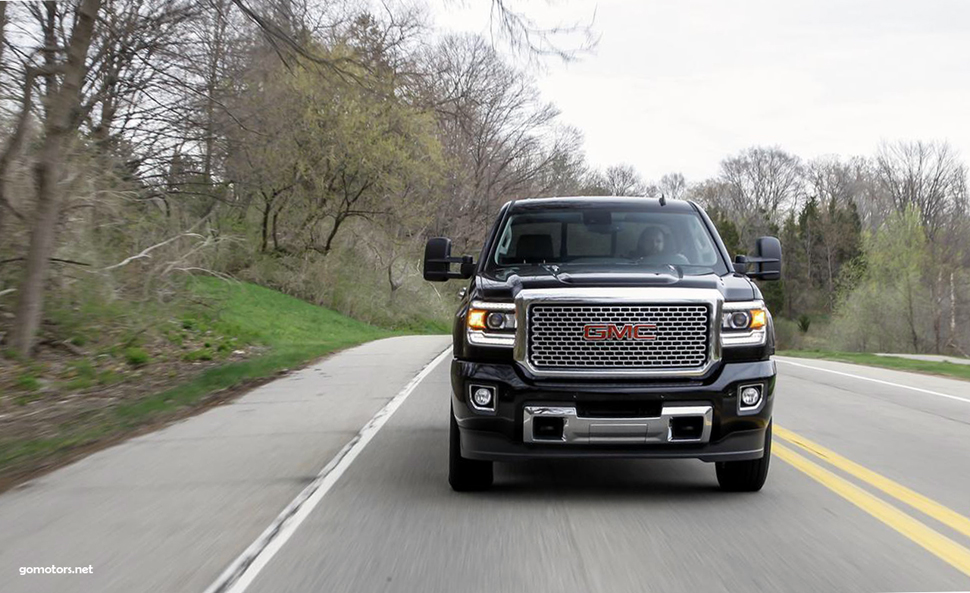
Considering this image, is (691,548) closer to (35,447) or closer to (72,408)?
(35,447)

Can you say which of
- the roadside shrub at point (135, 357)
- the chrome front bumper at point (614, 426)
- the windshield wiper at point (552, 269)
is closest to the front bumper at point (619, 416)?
the chrome front bumper at point (614, 426)

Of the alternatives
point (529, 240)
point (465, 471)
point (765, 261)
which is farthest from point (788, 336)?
point (465, 471)

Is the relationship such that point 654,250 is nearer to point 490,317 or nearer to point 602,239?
point 602,239

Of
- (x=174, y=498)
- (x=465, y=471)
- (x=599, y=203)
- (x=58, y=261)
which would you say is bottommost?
(x=174, y=498)

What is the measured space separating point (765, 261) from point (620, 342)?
1.93m

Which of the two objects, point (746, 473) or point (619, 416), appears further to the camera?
point (746, 473)

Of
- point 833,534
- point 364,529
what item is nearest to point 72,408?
point 364,529

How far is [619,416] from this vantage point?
578 centimetres

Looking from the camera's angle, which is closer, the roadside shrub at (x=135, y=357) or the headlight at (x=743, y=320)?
the headlight at (x=743, y=320)

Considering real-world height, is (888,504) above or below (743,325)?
below

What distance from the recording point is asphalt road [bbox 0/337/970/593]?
15.0 feet

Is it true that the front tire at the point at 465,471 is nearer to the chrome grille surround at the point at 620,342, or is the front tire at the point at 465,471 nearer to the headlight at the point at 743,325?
the chrome grille surround at the point at 620,342

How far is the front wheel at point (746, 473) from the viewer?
6.30 m

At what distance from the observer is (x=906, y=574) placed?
4.57 meters
